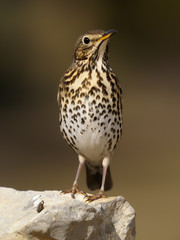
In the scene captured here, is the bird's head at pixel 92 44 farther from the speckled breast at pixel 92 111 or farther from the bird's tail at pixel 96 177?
the bird's tail at pixel 96 177

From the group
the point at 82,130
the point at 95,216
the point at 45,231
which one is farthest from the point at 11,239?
the point at 82,130

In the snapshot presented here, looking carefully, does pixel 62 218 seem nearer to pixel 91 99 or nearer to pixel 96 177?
pixel 91 99

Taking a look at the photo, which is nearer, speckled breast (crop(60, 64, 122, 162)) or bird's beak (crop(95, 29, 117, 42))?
bird's beak (crop(95, 29, 117, 42))

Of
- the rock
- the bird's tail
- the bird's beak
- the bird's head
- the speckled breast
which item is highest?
the bird's beak

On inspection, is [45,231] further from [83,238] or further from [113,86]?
[113,86]

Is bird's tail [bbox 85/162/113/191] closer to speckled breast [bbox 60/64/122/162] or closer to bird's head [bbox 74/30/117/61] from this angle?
speckled breast [bbox 60/64/122/162]

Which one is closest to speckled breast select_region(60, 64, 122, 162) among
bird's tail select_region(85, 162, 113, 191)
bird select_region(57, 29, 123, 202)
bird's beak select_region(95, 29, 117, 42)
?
bird select_region(57, 29, 123, 202)

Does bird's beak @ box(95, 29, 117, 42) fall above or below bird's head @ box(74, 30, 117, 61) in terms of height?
above
